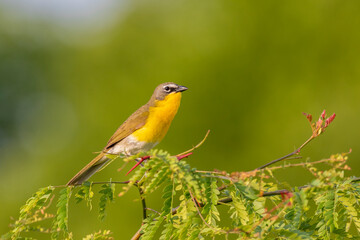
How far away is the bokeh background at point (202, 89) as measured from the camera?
1588 centimetres

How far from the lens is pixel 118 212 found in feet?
Result: 43.6

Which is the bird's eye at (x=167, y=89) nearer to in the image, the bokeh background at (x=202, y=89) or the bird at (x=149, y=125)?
the bird at (x=149, y=125)

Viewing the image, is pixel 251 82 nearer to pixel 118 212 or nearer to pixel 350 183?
pixel 118 212

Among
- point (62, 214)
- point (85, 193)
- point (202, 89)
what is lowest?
point (62, 214)

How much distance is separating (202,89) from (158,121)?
1181 centimetres

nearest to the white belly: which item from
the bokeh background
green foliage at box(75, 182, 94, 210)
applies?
green foliage at box(75, 182, 94, 210)

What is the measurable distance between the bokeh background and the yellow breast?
7.96 m

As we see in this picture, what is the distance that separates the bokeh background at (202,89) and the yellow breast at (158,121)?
26.1 feet

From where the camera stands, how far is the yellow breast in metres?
4.88

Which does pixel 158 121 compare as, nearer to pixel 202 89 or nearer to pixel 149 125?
pixel 149 125

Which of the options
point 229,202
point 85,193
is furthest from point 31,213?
point 229,202

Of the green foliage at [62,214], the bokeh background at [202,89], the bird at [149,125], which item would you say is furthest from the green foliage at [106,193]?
the bokeh background at [202,89]

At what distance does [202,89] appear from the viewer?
16625 mm

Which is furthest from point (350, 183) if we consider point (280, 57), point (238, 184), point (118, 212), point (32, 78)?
Result: point (32, 78)
